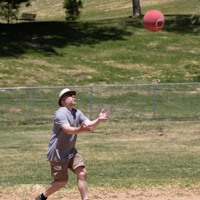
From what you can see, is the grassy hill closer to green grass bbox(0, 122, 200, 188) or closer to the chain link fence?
the chain link fence

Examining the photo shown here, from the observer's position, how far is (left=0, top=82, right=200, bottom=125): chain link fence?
739 inches

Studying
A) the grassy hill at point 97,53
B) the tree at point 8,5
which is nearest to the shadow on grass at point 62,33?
the grassy hill at point 97,53

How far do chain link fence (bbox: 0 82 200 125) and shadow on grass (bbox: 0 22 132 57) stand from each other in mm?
10210

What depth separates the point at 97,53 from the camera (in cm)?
3086

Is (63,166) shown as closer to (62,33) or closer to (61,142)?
(61,142)

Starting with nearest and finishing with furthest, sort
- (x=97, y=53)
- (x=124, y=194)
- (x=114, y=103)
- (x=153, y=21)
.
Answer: (x=124, y=194) → (x=153, y=21) → (x=114, y=103) → (x=97, y=53)

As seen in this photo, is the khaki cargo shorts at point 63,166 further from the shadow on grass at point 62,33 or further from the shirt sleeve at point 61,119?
the shadow on grass at point 62,33

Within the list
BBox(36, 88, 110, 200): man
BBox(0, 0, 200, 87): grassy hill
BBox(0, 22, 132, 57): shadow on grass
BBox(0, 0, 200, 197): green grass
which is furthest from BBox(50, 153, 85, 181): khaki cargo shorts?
BBox(0, 22, 132, 57): shadow on grass

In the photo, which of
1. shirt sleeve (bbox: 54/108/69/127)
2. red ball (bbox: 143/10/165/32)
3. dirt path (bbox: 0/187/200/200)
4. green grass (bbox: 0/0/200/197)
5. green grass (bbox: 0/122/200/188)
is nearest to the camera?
shirt sleeve (bbox: 54/108/69/127)

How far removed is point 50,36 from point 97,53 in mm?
5711

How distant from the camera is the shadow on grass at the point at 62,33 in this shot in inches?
1206

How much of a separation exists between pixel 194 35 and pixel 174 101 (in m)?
18.5

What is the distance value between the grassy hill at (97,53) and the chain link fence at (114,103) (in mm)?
4311

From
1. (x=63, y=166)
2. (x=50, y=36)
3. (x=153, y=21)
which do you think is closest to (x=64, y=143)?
(x=63, y=166)
